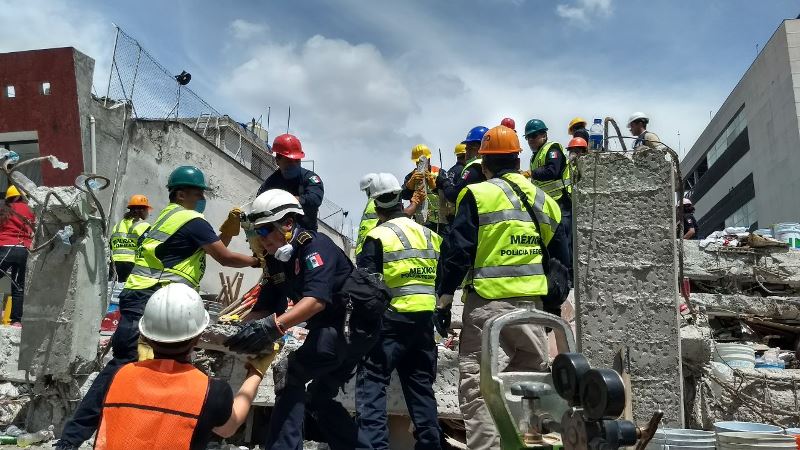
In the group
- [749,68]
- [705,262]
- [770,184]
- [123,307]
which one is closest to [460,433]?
[123,307]

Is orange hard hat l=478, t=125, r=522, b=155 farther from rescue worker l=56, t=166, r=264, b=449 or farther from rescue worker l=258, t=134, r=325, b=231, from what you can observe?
rescue worker l=258, t=134, r=325, b=231

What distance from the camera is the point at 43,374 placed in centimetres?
603

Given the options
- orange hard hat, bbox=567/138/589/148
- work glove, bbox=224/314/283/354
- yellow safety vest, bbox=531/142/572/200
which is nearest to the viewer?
work glove, bbox=224/314/283/354

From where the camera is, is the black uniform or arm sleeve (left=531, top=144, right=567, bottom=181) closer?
the black uniform

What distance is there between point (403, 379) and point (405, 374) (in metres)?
0.04

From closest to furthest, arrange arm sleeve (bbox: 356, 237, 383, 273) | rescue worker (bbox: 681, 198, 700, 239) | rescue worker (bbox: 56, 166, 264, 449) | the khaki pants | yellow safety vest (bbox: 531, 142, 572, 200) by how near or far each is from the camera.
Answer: the khaki pants, rescue worker (bbox: 56, 166, 264, 449), arm sleeve (bbox: 356, 237, 383, 273), yellow safety vest (bbox: 531, 142, 572, 200), rescue worker (bbox: 681, 198, 700, 239)

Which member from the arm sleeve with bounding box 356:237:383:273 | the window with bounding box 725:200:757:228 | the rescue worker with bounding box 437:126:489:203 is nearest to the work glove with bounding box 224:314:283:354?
the arm sleeve with bounding box 356:237:383:273

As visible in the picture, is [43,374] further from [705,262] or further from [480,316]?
[705,262]

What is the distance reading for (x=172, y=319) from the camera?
8.53ft

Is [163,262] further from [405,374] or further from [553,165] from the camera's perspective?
[553,165]

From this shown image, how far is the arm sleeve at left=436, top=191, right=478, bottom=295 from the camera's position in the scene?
421cm

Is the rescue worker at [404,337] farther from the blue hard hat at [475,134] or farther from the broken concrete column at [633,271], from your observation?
the blue hard hat at [475,134]

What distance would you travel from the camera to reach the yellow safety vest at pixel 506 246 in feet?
13.6

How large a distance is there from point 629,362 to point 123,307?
11.1 ft
